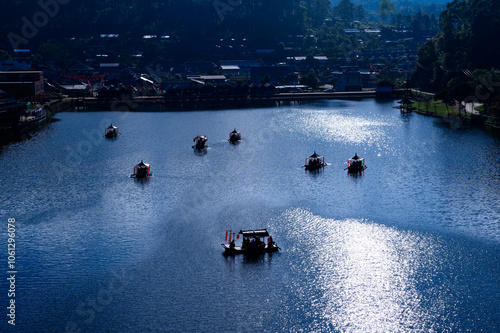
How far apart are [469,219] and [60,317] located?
2592cm

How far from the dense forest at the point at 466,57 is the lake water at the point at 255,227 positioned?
59.7 feet

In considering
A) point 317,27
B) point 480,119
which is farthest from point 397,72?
point 480,119

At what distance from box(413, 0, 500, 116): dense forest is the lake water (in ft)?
59.7

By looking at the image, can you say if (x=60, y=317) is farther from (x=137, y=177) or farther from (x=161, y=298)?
(x=137, y=177)

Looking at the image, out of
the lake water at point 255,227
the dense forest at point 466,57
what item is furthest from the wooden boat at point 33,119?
the dense forest at point 466,57

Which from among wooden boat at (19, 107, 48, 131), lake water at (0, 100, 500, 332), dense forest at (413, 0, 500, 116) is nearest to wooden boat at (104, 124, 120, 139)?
lake water at (0, 100, 500, 332)

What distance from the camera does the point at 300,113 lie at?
3602 inches

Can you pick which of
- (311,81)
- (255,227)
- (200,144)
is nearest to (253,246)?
(255,227)

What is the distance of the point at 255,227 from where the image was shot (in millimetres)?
35906

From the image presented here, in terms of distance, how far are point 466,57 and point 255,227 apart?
77299 millimetres

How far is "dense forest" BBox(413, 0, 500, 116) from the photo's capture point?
78312 millimetres

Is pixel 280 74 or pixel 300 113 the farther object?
pixel 280 74

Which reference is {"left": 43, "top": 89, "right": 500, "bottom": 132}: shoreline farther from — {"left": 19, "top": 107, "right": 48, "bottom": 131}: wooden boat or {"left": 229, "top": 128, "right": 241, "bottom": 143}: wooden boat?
{"left": 229, "top": 128, "right": 241, "bottom": 143}: wooden boat

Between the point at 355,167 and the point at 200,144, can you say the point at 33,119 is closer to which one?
Result: the point at 200,144
